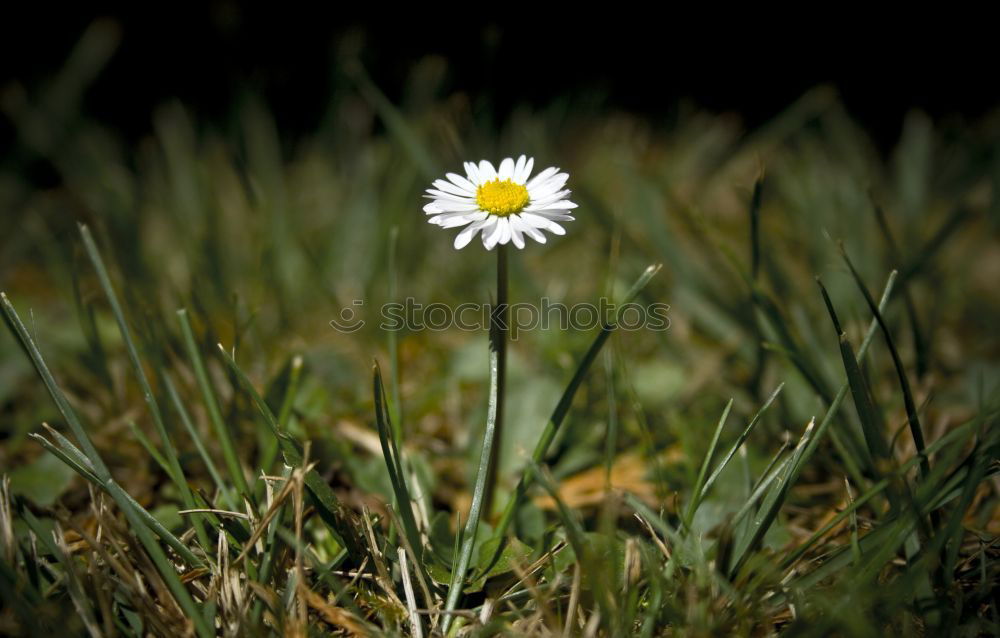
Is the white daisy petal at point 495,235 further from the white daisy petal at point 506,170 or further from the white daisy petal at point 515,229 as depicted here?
the white daisy petal at point 506,170

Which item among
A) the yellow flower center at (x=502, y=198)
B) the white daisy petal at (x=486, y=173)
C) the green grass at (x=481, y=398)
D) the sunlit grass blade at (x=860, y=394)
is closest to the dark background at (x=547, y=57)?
the green grass at (x=481, y=398)

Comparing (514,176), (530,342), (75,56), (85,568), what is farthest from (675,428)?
(75,56)

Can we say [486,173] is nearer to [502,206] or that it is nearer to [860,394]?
[502,206]

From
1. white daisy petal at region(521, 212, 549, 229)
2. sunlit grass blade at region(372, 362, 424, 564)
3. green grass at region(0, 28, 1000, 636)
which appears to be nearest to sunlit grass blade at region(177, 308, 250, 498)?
green grass at region(0, 28, 1000, 636)

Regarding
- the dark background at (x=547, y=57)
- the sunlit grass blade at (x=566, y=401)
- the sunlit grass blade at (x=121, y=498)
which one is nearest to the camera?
the sunlit grass blade at (x=121, y=498)

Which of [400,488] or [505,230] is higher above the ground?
[505,230]

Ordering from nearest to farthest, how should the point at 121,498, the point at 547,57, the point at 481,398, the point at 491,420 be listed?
1. the point at 121,498
2. the point at 491,420
3. the point at 481,398
4. the point at 547,57

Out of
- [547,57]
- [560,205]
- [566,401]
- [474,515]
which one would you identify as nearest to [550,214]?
[560,205]

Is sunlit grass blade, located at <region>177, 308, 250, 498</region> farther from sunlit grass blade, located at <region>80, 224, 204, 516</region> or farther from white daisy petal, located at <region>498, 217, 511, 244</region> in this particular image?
white daisy petal, located at <region>498, 217, 511, 244</region>
